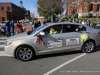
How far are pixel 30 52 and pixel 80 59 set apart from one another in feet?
6.93

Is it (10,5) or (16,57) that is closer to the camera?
(16,57)

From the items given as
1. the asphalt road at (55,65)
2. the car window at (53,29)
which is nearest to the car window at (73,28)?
the car window at (53,29)

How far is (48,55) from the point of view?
6.51m

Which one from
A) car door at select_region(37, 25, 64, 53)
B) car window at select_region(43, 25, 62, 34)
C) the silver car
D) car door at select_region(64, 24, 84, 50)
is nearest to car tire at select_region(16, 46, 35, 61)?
the silver car

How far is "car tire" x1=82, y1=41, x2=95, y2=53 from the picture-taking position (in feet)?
21.8

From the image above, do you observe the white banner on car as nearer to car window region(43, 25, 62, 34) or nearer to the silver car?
the silver car

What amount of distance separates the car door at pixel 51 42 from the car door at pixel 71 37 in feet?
0.78

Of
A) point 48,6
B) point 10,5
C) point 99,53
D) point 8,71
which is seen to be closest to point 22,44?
point 8,71

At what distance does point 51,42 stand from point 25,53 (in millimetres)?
1193

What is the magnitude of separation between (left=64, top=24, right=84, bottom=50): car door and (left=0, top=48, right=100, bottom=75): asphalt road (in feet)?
1.49

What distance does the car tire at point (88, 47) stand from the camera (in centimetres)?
665

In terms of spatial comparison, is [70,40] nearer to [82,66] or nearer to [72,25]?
[72,25]

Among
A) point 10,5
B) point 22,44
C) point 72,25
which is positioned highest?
point 10,5

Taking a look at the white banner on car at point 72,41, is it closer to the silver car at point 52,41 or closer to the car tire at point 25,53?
the silver car at point 52,41
